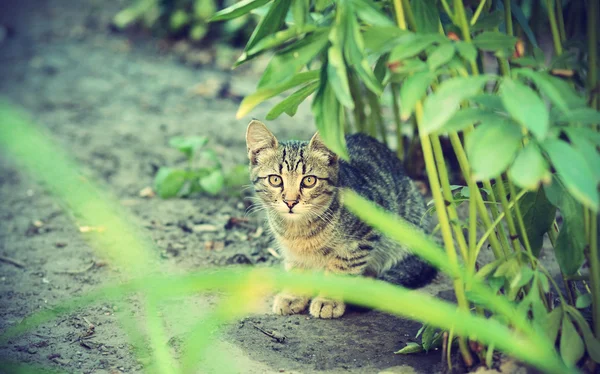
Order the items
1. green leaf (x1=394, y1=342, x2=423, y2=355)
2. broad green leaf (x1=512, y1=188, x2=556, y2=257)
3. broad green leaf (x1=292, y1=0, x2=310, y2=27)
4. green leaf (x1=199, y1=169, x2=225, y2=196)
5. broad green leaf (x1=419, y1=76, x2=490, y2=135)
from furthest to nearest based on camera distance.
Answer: green leaf (x1=199, y1=169, x2=225, y2=196)
green leaf (x1=394, y1=342, x2=423, y2=355)
broad green leaf (x1=512, y1=188, x2=556, y2=257)
broad green leaf (x1=292, y1=0, x2=310, y2=27)
broad green leaf (x1=419, y1=76, x2=490, y2=135)

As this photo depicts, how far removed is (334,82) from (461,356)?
1002mm

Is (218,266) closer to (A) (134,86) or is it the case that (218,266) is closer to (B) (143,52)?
(A) (134,86)

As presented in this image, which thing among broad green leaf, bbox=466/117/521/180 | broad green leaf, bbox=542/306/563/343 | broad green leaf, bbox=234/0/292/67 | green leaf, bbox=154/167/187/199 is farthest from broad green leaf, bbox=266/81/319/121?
green leaf, bbox=154/167/187/199

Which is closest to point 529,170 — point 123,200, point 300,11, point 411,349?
point 300,11

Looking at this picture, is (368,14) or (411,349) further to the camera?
(411,349)

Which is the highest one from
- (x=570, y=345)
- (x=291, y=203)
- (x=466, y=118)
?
(x=466, y=118)

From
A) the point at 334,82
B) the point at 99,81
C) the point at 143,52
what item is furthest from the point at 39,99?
the point at 334,82

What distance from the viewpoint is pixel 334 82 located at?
161 centimetres

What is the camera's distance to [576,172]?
135 cm

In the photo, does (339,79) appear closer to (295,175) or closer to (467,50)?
(467,50)

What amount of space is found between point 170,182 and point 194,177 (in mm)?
146

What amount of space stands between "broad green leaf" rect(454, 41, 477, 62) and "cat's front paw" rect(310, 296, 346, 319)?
1.43 metres

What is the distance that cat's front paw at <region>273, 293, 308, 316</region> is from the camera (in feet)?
9.01

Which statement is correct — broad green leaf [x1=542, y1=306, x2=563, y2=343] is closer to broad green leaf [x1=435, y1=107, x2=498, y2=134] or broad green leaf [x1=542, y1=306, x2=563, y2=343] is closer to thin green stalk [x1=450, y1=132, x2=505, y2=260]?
thin green stalk [x1=450, y1=132, x2=505, y2=260]
